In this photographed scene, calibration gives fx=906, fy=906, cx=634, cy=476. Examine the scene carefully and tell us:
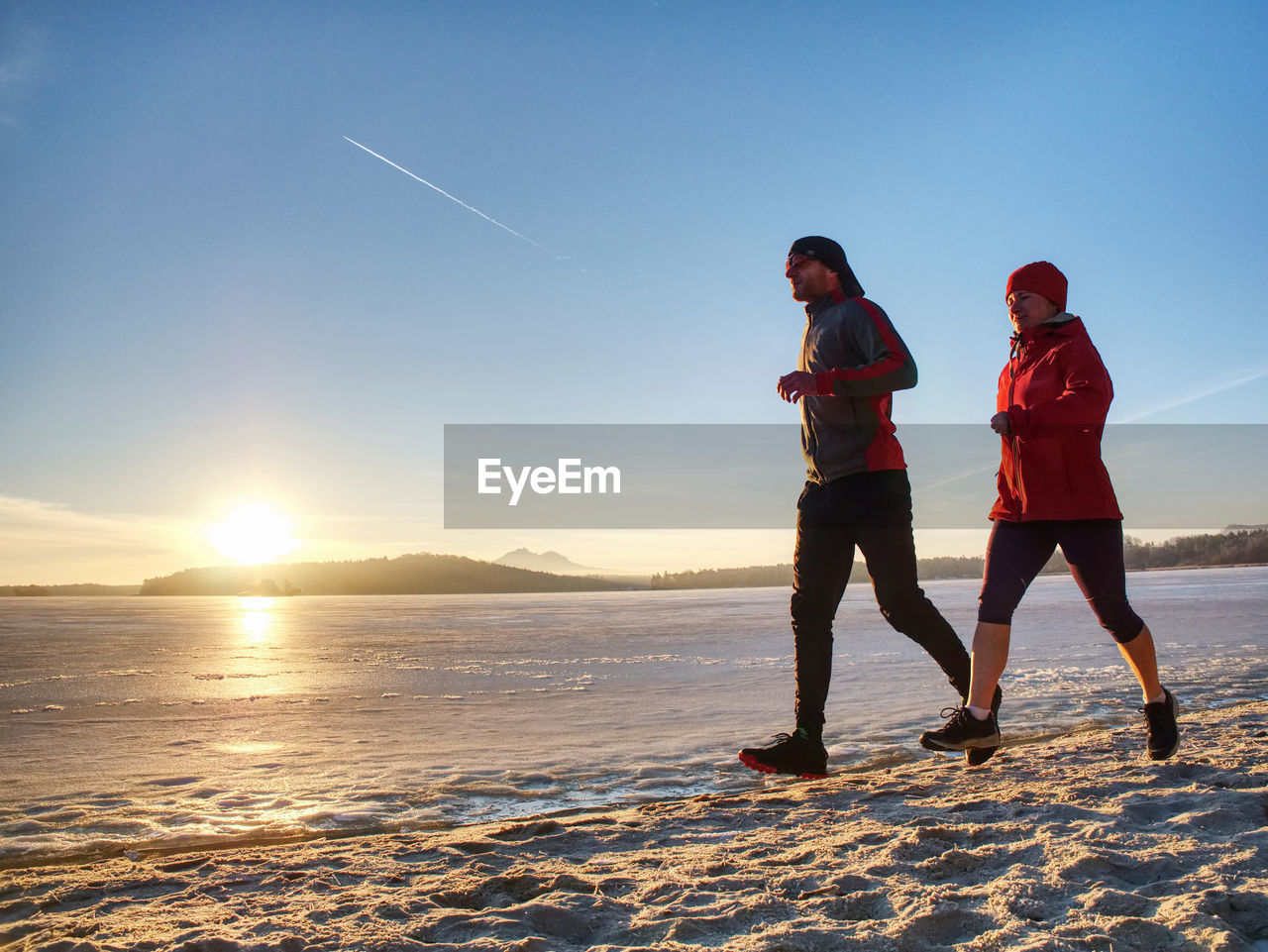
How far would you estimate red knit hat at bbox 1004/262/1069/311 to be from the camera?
11.6 feet

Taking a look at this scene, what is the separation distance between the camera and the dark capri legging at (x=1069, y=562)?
3324mm

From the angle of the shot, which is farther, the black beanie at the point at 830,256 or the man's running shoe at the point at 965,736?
the black beanie at the point at 830,256

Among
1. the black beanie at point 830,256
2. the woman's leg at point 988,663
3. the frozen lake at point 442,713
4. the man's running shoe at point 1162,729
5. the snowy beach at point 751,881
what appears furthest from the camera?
the black beanie at point 830,256

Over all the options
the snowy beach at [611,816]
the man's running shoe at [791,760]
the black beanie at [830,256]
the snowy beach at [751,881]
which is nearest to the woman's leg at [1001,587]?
the snowy beach at [611,816]

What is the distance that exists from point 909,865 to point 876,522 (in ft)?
5.04

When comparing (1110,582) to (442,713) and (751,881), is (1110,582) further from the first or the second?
(442,713)

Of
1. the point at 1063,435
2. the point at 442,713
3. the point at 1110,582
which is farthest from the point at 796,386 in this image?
the point at 442,713

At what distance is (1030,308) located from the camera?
355 cm

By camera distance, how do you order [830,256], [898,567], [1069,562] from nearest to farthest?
[1069,562] → [898,567] → [830,256]

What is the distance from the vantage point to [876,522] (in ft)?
11.4

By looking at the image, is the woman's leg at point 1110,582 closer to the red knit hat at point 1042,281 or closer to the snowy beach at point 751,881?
the snowy beach at point 751,881

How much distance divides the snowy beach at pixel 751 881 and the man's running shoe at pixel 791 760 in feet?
1.22

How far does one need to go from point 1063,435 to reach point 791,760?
1555 mm

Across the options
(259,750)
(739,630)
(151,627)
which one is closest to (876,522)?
(259,750)
